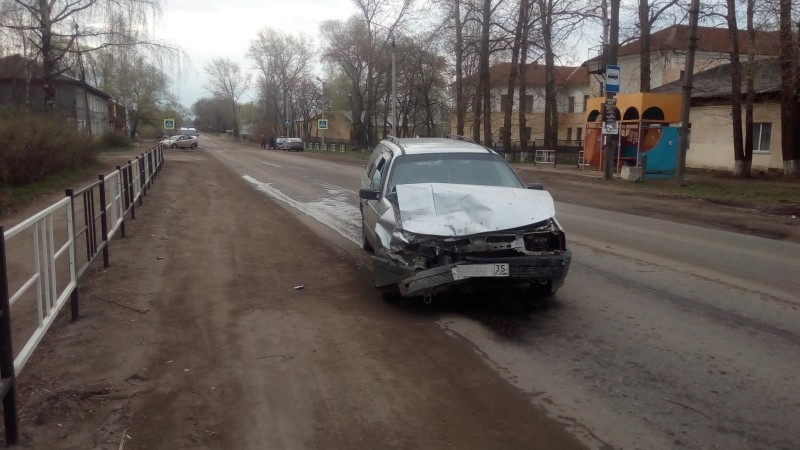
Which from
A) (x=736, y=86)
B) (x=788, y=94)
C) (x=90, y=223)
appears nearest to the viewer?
(x=90, y=223)

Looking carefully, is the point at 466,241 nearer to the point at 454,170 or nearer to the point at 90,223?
the point at 454,170

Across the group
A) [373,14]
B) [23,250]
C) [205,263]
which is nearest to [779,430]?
[23,250]

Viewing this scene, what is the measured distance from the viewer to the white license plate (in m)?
6.14

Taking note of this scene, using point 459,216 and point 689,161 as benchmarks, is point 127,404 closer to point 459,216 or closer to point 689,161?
point 459,216

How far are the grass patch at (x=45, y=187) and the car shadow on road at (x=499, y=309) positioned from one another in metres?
11.6

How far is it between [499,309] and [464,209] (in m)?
1.11

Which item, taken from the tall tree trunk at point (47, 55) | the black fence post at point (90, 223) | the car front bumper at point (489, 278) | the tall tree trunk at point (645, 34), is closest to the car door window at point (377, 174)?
the car front bumper at point (489, 278)

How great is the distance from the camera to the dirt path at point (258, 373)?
3.98 m

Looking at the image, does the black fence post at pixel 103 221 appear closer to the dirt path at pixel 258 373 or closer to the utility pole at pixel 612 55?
the dirt path at pixel 258 373

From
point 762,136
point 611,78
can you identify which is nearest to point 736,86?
point 762,136

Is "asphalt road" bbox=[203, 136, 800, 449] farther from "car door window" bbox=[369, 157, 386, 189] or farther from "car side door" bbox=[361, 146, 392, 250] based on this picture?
"car door window" bbox=[369, 157, 386, 189]

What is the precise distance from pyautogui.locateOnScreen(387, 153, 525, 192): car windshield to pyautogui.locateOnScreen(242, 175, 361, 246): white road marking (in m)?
2.49

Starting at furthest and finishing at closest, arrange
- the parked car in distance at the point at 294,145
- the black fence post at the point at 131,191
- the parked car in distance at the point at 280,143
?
the parked car in distance at the point at 280,143 < the parked car in distance at the point at 294,145 < the black fence post at the point at 131,191

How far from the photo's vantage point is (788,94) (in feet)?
72.8
